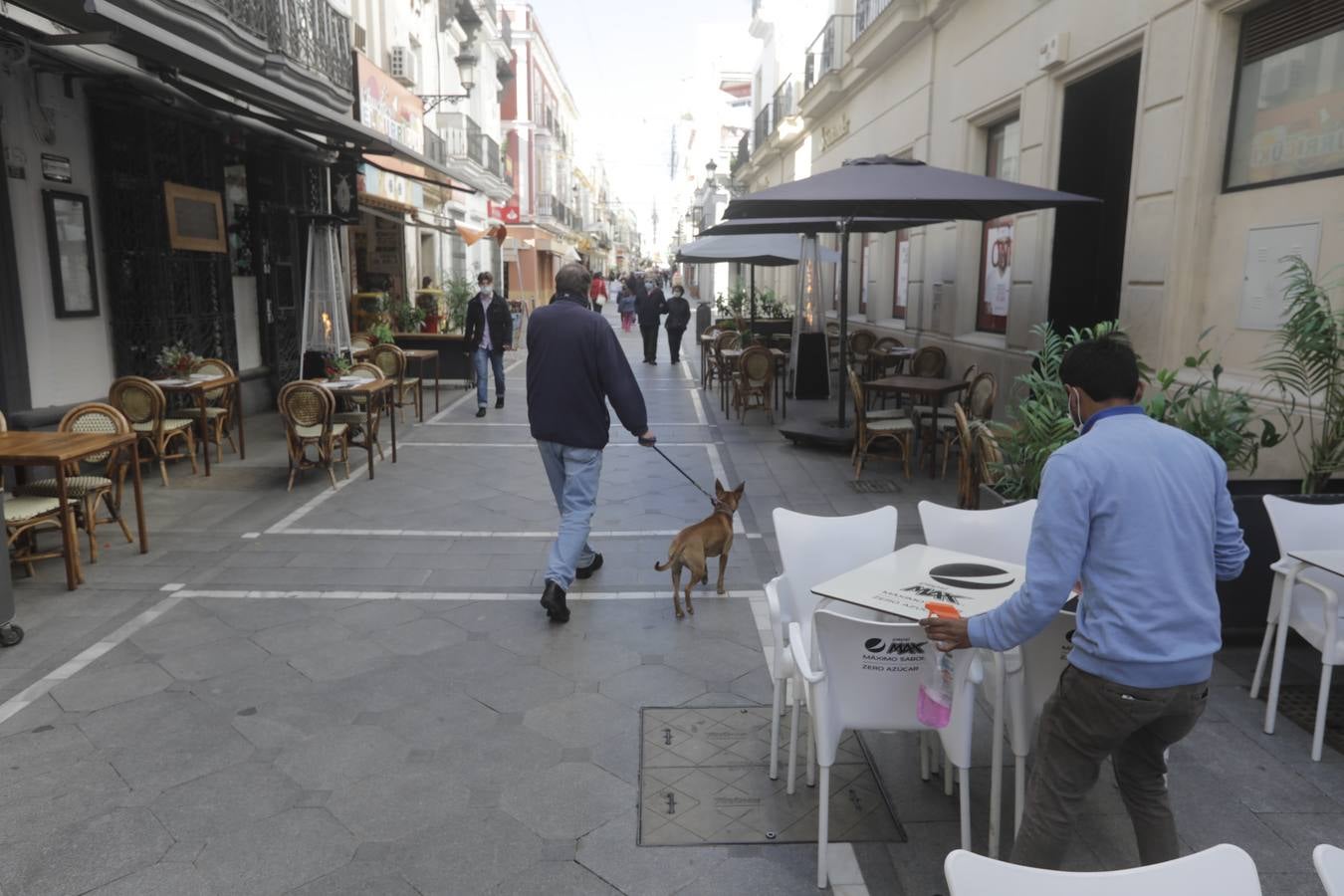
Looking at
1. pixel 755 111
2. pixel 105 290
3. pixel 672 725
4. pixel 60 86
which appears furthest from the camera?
pixel 755 111

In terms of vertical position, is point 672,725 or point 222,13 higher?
point 222,13

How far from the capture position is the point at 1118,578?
7.15 feet

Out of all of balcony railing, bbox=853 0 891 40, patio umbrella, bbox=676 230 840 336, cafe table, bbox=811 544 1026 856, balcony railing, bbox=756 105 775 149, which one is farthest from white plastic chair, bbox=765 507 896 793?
balcony railing, bbox=756 105 775 149

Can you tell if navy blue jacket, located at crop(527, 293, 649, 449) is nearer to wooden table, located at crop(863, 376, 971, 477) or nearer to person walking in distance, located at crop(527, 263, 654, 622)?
person walking in distance, located at crop(527, 263, 654, 622)

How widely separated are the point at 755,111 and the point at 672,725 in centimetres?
3049

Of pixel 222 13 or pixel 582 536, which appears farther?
pixel 222 13

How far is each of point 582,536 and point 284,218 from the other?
959 cm

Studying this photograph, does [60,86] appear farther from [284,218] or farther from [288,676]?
[288,676]

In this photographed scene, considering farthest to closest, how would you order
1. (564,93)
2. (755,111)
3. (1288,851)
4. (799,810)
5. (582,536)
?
(564,93) < (755,111) < (582,536) < (799,810) < (1288,851)

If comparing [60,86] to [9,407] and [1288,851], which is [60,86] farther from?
[1288,851]

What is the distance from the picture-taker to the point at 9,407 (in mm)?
7469

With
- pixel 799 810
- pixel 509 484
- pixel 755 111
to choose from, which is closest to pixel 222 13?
pixel 509 484

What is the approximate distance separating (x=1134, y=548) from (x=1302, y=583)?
2.13m

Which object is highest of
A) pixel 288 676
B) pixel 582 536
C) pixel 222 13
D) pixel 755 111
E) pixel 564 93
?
pixel 564 93
